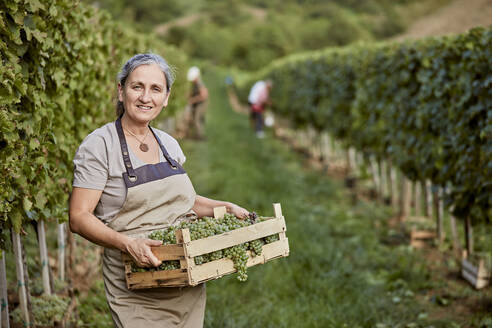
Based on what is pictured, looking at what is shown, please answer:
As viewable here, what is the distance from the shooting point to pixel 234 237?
2.48 meters

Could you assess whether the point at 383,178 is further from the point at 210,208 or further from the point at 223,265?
the point at 223,265

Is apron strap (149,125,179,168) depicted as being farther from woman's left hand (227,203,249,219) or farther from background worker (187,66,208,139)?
background worker (187,66,208,139)

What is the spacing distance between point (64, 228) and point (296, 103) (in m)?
12.8

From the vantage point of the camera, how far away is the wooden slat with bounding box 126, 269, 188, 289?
2.32m

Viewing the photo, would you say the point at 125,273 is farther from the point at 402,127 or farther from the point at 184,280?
the point at 402,127

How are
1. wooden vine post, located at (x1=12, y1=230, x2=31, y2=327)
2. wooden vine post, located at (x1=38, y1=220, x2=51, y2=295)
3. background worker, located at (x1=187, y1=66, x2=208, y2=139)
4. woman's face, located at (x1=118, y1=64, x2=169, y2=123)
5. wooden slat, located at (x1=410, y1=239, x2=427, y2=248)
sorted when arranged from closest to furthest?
1. woman's face, located at (x1=118, y1=64, x2=169, y2=123)
2. wooden vine post, located at (x1=12, y1=230, x2=31, y2=327)
3. wooden vine post, located at (x1=38, y1=220, x2=51, y2=295)
4. wooden slat, located at (x1=410, y1=239, x2=427, y2=248)
5. background worker, located at (x1=187, y1=66, x2=208, y2=139)

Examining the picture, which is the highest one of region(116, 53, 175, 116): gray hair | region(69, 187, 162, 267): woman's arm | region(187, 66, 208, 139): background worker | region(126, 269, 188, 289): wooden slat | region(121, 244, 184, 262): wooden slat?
region(187, 66, 208, 139): background worker

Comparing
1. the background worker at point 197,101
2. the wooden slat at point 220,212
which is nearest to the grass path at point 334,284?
the wooden slat at point 220,212

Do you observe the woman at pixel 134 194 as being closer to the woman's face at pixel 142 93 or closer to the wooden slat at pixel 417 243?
the woman's face at pixel 142 93

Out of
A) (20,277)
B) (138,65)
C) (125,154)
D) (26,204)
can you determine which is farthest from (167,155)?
(20,277)

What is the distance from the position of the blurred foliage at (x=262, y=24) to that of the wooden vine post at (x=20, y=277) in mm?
41654

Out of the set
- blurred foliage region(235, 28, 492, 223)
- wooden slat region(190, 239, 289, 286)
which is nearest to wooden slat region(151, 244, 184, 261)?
wooden slat region(190, 239, 289, 286)

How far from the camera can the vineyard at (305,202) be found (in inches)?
125

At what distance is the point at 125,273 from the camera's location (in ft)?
8.28
